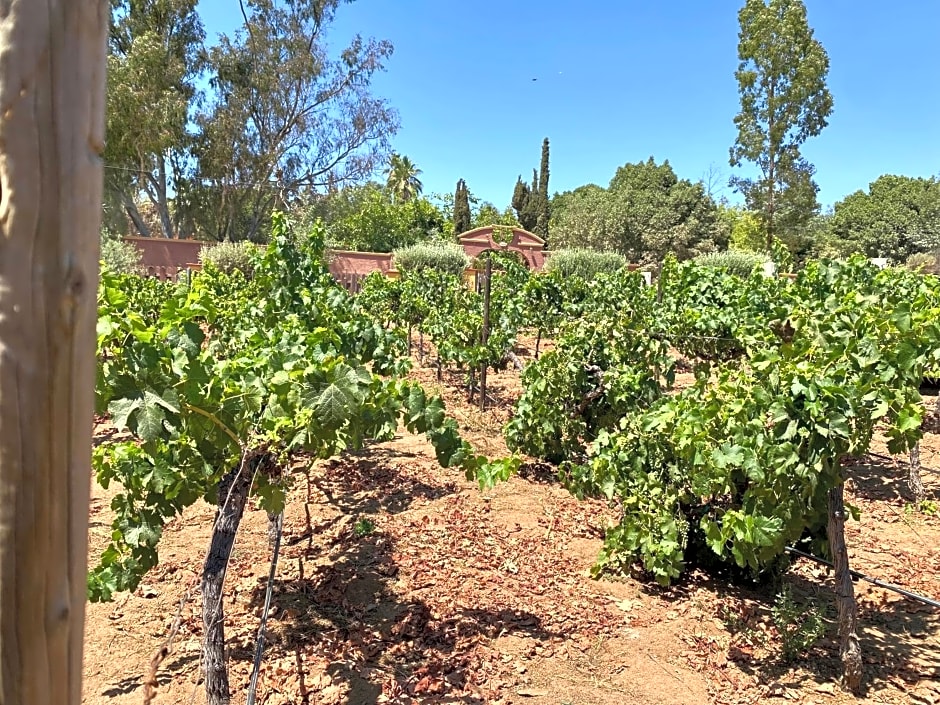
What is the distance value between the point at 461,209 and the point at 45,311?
4815 cm

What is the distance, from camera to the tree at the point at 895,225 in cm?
3307

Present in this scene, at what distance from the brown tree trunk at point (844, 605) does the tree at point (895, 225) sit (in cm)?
3492

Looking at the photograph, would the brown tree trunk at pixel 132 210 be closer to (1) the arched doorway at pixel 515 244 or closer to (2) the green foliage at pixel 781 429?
(1) the arched doorway at pixel 515 244

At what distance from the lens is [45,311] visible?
666mm

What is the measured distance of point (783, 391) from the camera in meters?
2.84

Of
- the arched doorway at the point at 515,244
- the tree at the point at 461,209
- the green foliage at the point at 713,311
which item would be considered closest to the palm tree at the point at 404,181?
the tree at the point at 461,209

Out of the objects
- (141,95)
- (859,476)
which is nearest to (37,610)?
(859,476)

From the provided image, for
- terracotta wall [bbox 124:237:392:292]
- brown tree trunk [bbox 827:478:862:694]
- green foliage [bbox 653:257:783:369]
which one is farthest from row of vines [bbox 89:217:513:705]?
terracotta wall [bbox 124:237:392:292]

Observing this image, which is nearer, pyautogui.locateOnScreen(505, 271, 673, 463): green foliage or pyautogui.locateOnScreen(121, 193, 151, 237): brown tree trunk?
pyautogui.locateOnScreen(505, 271, 673, 463): green foliage

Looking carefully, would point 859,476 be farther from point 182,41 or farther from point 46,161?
point 182,41

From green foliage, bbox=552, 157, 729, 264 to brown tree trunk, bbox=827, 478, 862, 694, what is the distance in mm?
29721

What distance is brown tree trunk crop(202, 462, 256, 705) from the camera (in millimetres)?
2434

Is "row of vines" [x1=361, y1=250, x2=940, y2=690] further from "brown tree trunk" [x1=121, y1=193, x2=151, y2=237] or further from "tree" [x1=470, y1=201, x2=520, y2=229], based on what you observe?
"tree" [x1=470, y1=201, x2=520, y2=229]

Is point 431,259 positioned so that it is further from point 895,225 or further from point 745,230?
point 895,225
